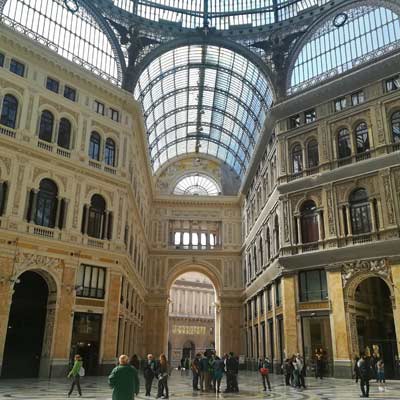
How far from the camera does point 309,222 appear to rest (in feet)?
96.2

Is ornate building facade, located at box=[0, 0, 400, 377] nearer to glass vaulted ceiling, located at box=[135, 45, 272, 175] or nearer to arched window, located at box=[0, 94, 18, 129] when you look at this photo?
arched window, located at box=[0, 94, 18, 129]

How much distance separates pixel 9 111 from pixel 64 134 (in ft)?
12.2

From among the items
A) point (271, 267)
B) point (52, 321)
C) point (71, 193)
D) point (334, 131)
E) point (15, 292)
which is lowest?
point (52, 321)

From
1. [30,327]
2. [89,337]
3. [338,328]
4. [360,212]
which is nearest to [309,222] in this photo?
[360,212]

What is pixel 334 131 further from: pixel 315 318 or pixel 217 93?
pixel 217 93

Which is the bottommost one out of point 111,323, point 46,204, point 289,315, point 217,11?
point 111,323

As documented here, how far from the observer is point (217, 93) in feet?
159

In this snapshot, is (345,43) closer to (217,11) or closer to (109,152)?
(217,11)

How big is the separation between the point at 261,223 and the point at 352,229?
12.1m

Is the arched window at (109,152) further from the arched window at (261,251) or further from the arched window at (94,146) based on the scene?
the arched window at (261,251)

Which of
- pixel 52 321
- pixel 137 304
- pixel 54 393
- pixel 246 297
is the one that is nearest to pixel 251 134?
pixel 246 297

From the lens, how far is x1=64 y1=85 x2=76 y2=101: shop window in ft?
94.0

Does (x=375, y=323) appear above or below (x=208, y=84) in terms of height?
below

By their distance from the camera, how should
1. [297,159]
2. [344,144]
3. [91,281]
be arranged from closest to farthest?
[91,281], [344,144], [297,159]
